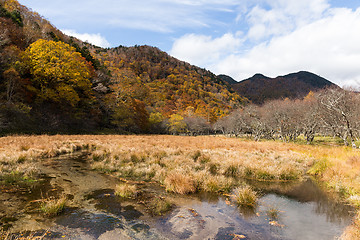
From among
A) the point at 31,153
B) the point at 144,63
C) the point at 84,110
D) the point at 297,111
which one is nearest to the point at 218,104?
the point at 144,63

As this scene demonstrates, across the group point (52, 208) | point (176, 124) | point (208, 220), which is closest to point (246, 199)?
point (208, 220)

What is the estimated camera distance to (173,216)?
20.9 feet

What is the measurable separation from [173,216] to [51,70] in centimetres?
3640

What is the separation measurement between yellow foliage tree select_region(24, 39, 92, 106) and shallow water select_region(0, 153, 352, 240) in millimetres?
30790

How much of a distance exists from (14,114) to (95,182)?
26657mm

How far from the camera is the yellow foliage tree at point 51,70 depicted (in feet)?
108

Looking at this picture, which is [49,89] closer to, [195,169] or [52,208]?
[195,169]

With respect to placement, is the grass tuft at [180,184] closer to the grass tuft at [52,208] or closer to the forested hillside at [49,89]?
the grass tuft at [52,208]

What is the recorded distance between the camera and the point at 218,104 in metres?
139

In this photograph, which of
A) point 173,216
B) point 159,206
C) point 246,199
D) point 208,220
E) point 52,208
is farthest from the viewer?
point 246,199

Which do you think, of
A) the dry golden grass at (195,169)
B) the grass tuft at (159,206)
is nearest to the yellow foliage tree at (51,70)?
the dry golden grass at (195,169)

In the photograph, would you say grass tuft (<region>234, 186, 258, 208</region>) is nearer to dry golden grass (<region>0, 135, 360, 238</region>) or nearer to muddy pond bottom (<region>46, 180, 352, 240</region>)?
muddy pond bottom (<region>46, 180, 352, 240</region>)

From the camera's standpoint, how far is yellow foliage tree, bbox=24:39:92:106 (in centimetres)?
3278

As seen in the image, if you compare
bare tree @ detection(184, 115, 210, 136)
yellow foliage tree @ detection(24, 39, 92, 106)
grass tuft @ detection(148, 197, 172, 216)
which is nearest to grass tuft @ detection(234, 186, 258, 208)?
grass tuft @ detection(148, 197, 172, 216)
